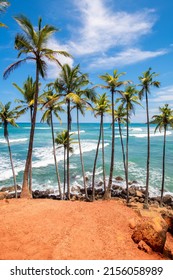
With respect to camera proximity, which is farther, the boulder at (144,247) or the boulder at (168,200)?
the boulder at (168,200)

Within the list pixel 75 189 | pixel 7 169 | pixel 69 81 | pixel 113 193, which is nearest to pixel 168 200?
pixel 113 193

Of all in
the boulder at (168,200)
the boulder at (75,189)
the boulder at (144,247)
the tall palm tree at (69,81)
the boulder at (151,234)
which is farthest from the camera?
the boulder at (75,189)

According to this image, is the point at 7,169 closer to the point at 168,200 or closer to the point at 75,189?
the point at 75,189

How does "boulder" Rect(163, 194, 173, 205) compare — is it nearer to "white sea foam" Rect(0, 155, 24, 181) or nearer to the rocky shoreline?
the rocky shoreline

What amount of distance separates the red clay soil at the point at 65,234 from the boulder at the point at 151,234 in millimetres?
266

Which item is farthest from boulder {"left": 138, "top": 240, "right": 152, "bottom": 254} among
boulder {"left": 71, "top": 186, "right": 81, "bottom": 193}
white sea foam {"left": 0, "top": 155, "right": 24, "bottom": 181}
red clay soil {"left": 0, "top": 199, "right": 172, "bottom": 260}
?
white sea foam {"left": 0, "top": 155, "right": 24, "bottom": 181}

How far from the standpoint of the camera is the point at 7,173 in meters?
36.2

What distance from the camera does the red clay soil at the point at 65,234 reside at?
6.30m

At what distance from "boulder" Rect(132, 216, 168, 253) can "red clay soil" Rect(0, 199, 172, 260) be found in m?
0.27

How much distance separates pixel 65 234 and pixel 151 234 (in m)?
3.05

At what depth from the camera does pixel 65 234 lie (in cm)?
719

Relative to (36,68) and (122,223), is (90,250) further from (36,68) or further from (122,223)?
(36,68)

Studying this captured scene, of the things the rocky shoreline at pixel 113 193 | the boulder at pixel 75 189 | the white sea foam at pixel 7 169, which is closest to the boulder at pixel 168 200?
the rocky shoreline at pixel 113 193

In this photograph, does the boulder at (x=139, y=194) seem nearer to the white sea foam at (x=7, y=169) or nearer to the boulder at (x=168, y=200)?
the boulder at (x=168, y=200)
